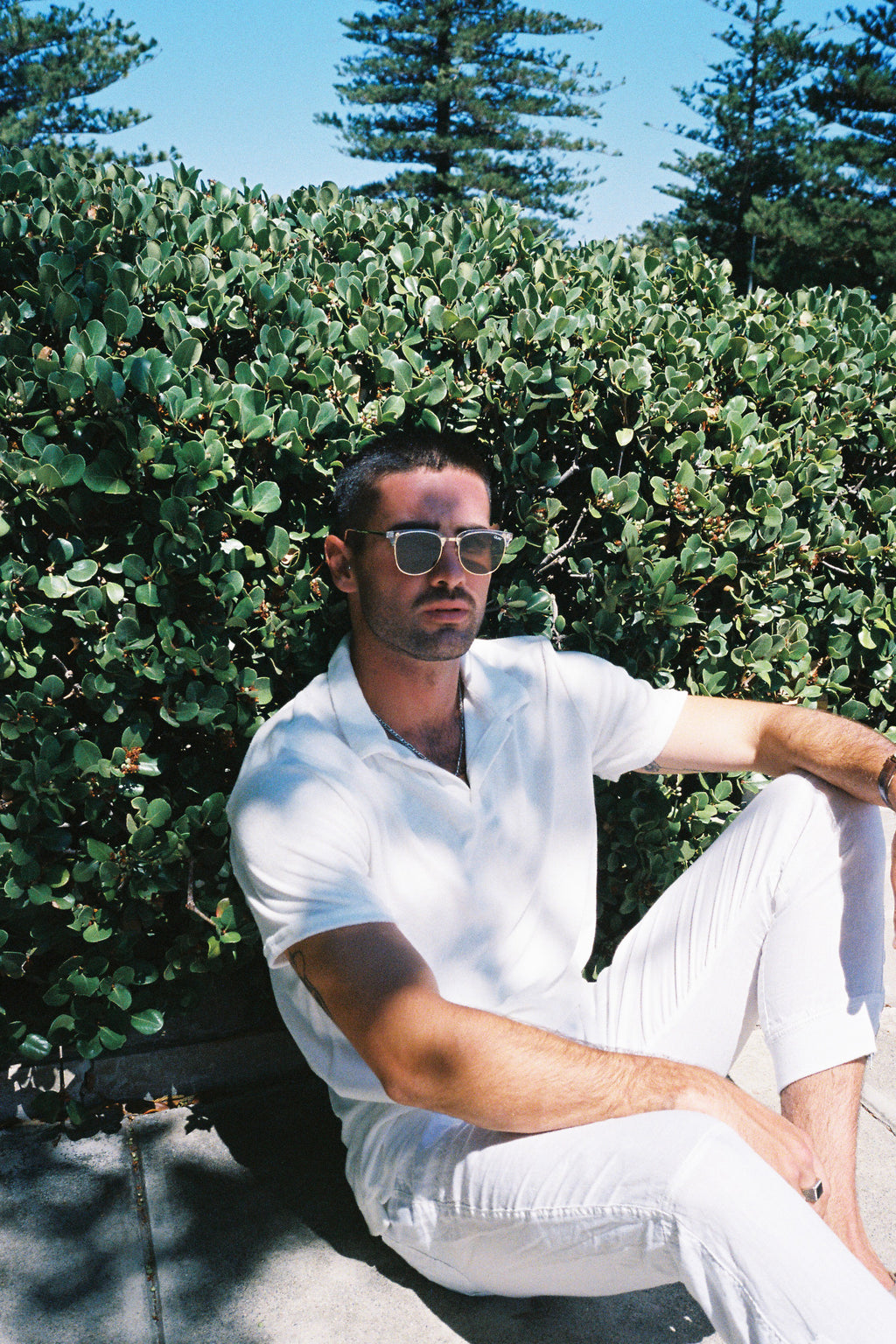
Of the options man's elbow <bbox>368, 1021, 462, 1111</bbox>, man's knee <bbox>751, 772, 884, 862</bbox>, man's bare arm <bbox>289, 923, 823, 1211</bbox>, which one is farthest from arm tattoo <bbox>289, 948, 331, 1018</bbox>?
man's knee <bbox>751, 772, 884, 862</bbox>

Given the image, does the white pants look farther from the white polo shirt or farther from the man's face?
the man's face

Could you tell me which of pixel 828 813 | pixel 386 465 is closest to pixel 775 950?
pixel 828 813

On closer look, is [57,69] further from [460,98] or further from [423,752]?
[423,752]

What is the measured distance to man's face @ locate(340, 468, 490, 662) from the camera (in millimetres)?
2232

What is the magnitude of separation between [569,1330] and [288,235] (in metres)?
2.69

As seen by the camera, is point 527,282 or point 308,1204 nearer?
point 308,1204

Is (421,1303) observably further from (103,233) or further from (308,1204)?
(103,233)

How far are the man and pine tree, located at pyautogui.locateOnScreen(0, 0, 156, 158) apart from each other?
2370 centimetres

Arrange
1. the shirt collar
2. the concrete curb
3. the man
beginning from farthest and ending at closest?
the concrete curb < the shirt collar < the man

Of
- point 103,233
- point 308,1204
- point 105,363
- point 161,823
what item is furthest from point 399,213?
point 308,1204

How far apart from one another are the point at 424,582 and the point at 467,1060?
0.95 metres

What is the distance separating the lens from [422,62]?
24.8m

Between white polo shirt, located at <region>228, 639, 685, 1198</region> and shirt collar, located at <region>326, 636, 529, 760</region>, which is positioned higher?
shirt collar, located at <region>326, 636, 529, 760</region>

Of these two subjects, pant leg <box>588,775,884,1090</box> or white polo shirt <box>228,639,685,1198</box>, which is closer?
white polo shirt <box>228,639,685,1198</box>
